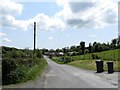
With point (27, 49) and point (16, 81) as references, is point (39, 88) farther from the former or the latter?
point (27, 49)

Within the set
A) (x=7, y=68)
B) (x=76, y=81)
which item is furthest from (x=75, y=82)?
(x=7, y=68)

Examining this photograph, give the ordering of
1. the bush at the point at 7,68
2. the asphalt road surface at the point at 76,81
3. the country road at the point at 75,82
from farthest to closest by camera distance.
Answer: the bush at the point at 7,68
the country road at the point at 75,82
the asphalt road surface at the point at 76,81

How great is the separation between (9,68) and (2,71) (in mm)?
550

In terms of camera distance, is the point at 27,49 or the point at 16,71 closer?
the point at 16,71

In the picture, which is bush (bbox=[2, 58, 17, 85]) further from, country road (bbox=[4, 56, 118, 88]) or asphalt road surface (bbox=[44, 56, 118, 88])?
A: asphalt road surface (bbox=[44, 56, 118, 88])

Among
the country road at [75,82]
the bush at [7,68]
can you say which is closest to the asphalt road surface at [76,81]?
the country road at [75,82]

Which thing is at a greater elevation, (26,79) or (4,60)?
(4,60)

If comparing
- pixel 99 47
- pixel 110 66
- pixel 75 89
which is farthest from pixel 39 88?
pixel 99 47

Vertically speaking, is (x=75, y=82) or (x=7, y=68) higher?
(x=7, y=68)

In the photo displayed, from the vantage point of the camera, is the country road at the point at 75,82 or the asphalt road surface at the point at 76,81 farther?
the country road at the point at 75,82

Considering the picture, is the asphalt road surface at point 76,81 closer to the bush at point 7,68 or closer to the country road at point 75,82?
the country road at point 75,82

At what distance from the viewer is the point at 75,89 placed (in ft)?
54.7

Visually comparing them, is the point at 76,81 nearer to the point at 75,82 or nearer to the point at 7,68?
the point at 75,82

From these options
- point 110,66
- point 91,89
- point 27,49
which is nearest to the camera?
point 91,89
